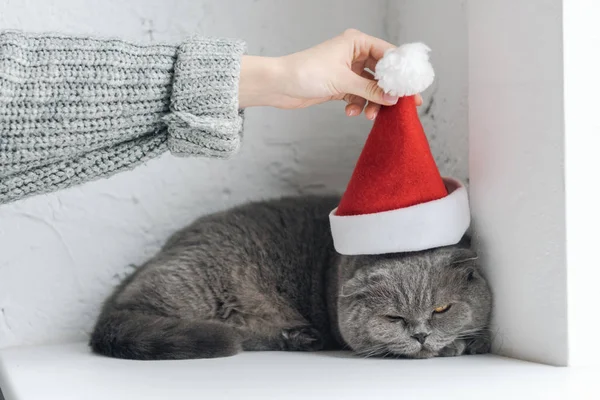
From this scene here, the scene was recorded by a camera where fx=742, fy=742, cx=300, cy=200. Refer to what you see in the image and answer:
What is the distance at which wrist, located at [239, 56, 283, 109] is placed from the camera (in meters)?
1.37

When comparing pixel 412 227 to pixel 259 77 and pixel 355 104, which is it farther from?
pixel 259 77

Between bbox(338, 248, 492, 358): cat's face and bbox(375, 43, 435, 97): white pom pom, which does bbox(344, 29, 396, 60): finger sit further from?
bbox(338, 248, 492, 358): cat's face

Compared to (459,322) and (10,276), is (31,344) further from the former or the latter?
(459,322)

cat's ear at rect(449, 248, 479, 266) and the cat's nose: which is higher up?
cat's ear at rect(449, 248, 479, 266)

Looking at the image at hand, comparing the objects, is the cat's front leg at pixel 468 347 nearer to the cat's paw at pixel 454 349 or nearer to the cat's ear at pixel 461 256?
the cat's paw at pixel 454 349

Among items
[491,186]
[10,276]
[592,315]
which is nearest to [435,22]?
[491,186]

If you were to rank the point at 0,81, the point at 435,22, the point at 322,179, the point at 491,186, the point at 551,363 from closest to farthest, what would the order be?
1. the point at 0,81
2. the point at 551,363
3. the point at 491,186
4. the point at 435,22
5. the point at 322,179

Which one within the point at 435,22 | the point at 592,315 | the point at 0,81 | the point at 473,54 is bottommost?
the point at 592,315

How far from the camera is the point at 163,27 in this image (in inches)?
72.8

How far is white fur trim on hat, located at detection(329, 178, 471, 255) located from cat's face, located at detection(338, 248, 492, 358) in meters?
0.05

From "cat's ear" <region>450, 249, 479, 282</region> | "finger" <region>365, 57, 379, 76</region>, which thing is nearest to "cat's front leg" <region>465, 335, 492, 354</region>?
"cat's ear" <region>450, 249, 479, 282</region>

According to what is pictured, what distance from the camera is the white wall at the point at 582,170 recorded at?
1.24m

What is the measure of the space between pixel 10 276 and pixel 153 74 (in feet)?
2.47

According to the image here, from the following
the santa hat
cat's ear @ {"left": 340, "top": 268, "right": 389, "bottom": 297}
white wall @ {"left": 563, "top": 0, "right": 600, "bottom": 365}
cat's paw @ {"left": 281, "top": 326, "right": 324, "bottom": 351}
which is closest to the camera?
white wall @ {"left": 563, "top": 0, "right": 600, "bottom": 365}
